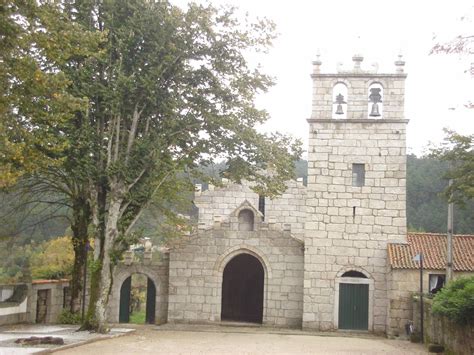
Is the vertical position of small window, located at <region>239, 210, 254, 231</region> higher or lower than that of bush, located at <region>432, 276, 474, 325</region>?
higher

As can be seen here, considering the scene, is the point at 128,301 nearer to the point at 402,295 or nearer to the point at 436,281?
the point at 402,295

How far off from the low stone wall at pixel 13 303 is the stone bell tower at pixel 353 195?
10.2 meters

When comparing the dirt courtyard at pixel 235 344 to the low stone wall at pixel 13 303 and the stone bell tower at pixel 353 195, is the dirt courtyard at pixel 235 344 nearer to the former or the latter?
the stone bell tower at pixel 353 195

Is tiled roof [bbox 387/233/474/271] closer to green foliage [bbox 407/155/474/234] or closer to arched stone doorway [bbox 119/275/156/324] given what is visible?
arched stone doorway [bbox 119/275/156/324]

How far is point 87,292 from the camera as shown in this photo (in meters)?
26.0

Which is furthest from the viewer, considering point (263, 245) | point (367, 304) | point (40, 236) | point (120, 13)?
point (40, 236)

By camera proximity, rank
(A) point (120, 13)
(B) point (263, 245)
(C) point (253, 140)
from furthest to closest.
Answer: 1. (B) point (263, 245)
2. (C) point (253, 140)
3. (A) point (120, 13)

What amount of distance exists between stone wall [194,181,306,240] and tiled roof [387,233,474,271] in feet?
25.2

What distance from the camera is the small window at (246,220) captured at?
2530 centimetres

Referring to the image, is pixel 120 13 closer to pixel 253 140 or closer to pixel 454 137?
pixel 253 140

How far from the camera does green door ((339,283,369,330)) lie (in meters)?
23.6

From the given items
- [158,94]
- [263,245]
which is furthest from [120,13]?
[263,245]

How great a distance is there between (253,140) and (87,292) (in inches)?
401

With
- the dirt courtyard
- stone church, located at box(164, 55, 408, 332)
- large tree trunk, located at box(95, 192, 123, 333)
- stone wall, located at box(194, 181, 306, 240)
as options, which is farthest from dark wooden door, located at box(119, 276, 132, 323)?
large tree trunk, located at box(95, 192, 123, 333)
